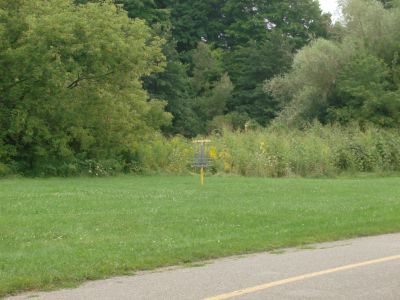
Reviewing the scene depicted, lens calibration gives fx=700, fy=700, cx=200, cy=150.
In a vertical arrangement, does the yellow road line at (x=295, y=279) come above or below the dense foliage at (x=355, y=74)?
below

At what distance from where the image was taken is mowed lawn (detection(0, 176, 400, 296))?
33.6 ft

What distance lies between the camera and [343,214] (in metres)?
16.6

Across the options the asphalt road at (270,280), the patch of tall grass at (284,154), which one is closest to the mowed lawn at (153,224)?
the asphalt road at (270,280)

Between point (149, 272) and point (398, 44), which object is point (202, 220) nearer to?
point (149, 272)

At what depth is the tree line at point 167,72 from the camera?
29.0m

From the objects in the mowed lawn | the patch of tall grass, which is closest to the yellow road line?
the mowed lawn

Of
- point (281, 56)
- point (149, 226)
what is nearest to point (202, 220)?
point (149, 226)

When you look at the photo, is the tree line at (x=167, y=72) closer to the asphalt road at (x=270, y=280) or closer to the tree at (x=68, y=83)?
the tree at (x=68, y=83)

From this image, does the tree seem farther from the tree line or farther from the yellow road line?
the yellow road line

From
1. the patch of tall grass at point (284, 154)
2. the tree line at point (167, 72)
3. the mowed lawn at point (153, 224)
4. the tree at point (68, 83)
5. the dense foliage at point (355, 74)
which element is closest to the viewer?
the mowed lawn at point (153, 224)

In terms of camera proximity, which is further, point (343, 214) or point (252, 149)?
point (252, 149)

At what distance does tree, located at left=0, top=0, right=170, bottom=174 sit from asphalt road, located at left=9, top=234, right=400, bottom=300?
19211 mm

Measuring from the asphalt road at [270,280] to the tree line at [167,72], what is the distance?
19343 mm

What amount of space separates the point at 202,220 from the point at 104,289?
6.30 meters
